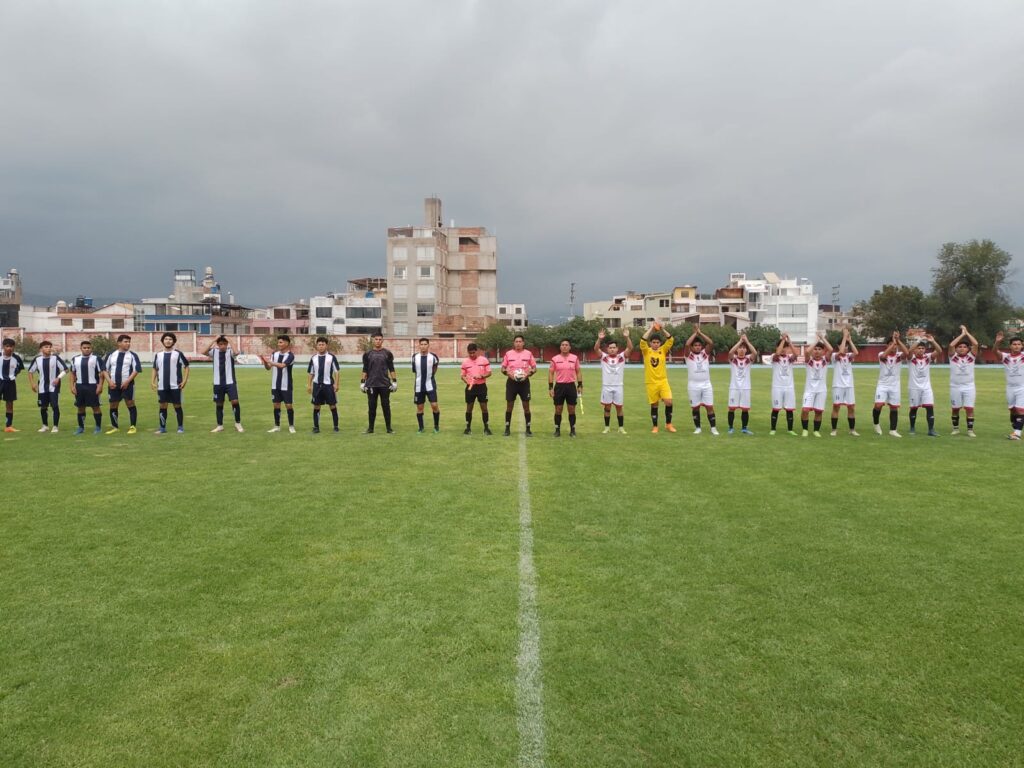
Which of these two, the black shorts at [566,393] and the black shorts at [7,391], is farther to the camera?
the black shorts at [7,391]

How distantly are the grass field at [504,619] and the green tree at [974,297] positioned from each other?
7393cm

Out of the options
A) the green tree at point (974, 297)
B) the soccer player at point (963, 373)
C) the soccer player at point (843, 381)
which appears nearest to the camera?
the soccer player at point (963, 373)

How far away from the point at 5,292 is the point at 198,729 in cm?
10971

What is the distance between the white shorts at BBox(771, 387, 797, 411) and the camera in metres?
13.3

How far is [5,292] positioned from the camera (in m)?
89.9

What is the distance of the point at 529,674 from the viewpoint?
3824 millimetres

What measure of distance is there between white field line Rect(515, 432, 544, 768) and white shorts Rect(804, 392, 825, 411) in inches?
351

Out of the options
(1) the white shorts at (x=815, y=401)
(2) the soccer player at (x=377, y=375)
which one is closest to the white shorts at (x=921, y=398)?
(1) the white shorts at (x=815, y=401)

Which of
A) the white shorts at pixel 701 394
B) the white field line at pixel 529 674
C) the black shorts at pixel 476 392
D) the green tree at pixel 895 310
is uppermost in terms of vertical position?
the green tree at pixel 895 310

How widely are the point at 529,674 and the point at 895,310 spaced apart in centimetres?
8224

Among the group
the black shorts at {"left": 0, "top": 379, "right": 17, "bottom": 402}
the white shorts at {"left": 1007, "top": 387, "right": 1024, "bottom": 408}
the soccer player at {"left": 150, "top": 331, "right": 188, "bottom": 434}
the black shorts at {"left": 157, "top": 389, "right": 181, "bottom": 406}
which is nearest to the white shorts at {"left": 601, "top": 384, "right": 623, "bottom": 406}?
the white shorts at {"left": 1007, "top": 387, "right": 1024, "bottom": 408}

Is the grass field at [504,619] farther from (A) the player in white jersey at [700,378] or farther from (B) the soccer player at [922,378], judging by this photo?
(A) the player in white jersey at [700,378]

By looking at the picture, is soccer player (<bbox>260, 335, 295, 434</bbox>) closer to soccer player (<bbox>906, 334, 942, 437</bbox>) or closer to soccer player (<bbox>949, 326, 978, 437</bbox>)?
soccer player (<bbox>906, 334, 942, 437</bbox>)

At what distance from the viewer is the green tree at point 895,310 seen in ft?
240
